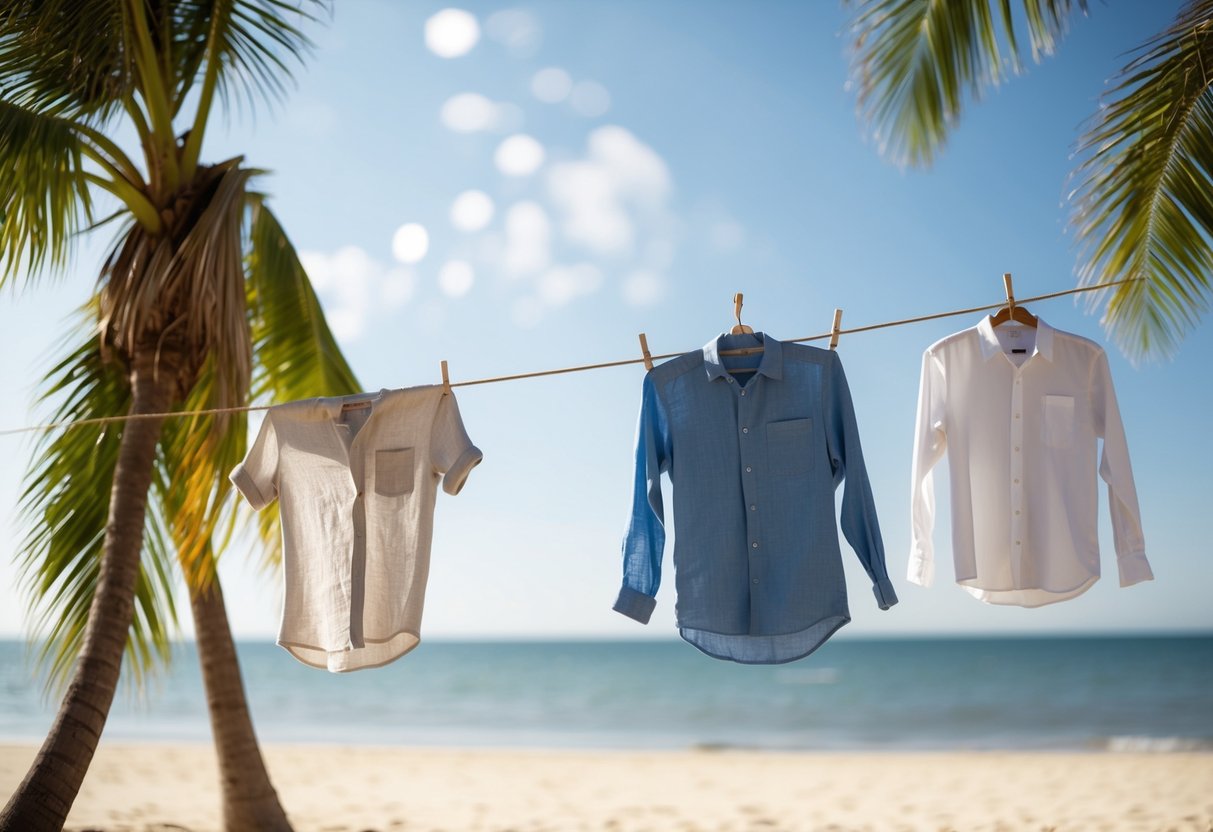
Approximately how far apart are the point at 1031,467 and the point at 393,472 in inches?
82.2

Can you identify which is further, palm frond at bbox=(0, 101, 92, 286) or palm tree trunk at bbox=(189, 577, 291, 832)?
palm tree trunk at bbox=(189, 577, 291, 832)

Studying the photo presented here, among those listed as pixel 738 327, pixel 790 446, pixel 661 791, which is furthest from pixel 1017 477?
pixel 661 791

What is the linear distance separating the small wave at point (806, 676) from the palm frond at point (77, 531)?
23.3 meters

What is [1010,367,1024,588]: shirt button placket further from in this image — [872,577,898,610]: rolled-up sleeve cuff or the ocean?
the ocean

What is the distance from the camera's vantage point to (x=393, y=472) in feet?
10.7

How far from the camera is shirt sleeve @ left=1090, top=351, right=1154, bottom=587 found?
9.48 ft

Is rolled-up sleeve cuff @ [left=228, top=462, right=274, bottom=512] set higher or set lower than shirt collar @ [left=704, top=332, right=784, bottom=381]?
lower

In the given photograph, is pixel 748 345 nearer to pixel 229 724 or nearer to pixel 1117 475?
pixel 1117 475

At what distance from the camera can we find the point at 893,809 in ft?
29.2

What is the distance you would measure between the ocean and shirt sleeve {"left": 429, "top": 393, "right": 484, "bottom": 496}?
39.5ft

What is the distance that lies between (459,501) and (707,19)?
1687 cm

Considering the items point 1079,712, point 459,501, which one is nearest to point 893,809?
point 1079,712

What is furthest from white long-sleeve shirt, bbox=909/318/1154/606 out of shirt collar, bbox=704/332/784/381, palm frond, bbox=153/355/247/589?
palm frond, bbox=153/355/247/589

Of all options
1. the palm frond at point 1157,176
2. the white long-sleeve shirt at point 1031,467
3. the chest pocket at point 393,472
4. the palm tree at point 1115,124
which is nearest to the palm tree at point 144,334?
the chest pocket at point 393,472
